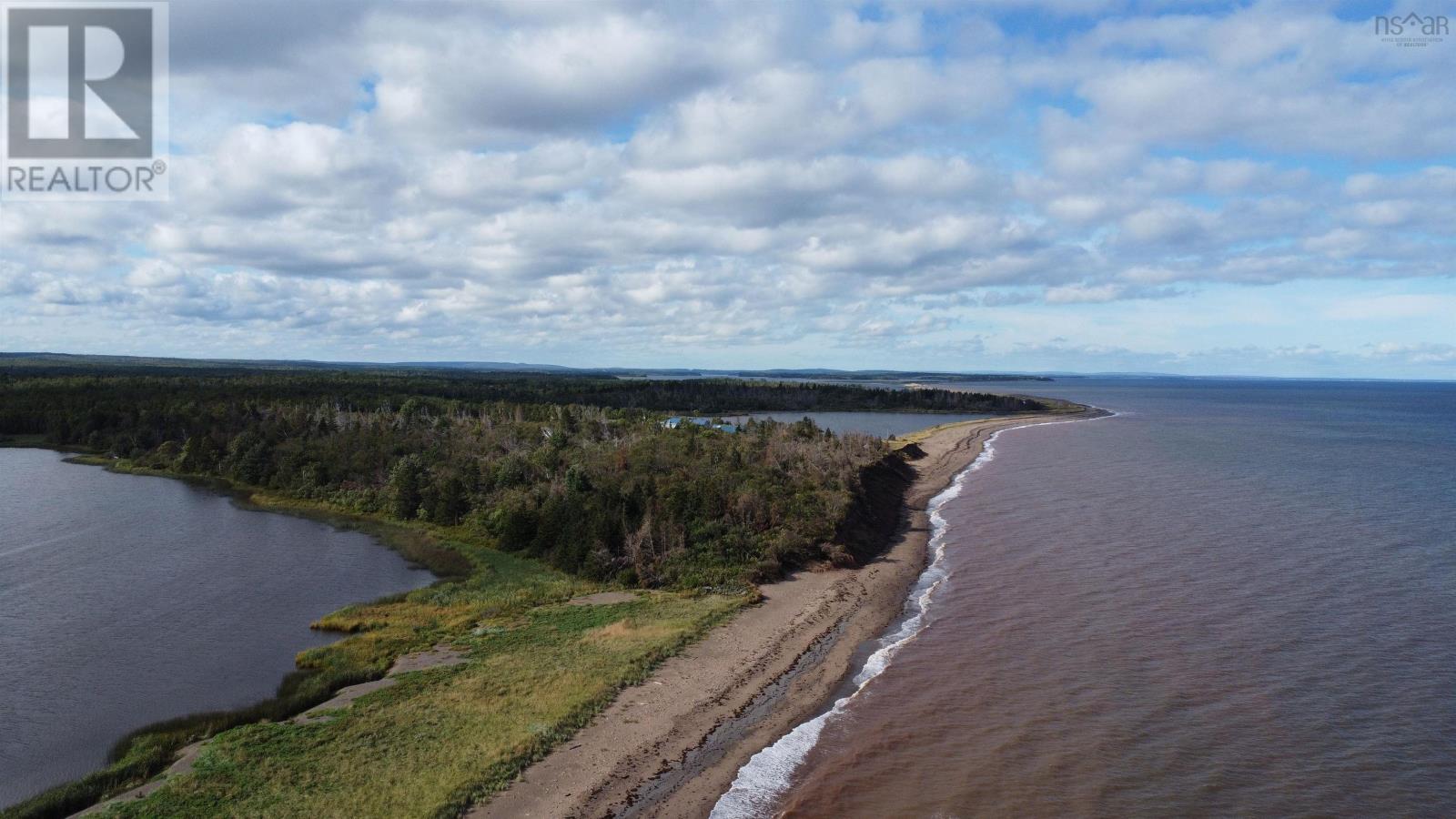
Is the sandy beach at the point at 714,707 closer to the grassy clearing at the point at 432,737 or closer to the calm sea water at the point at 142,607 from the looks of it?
the grassy clearing at the point at 432,737

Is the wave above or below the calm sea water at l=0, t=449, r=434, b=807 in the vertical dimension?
above

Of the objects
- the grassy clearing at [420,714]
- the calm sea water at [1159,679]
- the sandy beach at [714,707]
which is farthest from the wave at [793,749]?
the grassy clearing at [420,714]

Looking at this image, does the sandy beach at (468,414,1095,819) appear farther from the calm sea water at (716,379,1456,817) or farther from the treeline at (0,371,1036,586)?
the treeline at (0,371,1036,586)

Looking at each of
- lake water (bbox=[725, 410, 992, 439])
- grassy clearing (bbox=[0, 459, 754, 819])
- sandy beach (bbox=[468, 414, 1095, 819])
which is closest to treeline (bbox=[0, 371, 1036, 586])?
sandy beach (bbox=[468, 414, 1095, 819])

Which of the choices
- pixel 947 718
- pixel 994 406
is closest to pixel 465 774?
pixel 947 718

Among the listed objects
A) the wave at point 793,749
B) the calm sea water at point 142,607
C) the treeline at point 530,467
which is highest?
the treeline at point 530,467

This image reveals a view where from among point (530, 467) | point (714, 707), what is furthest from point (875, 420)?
point (714, 707)
